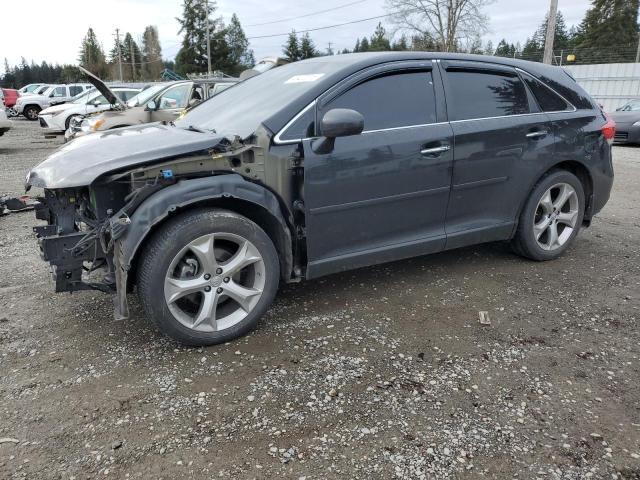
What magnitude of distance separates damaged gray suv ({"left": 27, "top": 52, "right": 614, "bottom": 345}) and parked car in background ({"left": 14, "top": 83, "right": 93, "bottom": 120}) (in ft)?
90.1

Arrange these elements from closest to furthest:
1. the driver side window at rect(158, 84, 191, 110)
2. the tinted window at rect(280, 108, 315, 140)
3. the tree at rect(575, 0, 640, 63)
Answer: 1. the tinted window at rect(280, 108, 315, 140)
2. the driver side window at rect(158, 84, 191, 110)
3. the tree at rect(575, 0, 640, 63)

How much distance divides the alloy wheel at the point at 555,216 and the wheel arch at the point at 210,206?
2376mm

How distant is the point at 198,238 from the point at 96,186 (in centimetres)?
65

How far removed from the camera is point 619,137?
540 inches

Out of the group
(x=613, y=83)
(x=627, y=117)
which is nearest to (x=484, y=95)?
(x=627, y=117)

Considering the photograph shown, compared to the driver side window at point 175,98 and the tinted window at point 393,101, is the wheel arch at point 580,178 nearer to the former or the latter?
the tinted window at point 393,101

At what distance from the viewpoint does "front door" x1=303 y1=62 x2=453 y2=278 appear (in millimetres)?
3316

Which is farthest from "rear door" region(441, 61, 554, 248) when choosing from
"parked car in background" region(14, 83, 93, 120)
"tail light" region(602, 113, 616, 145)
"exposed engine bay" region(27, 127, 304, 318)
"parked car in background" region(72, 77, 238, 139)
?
"parked car in background" region(14, 83, 93, 120)

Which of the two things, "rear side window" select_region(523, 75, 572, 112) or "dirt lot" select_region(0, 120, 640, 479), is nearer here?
"dirt lot" select_region(0, 120, 640, 479)

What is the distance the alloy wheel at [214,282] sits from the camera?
2979mm

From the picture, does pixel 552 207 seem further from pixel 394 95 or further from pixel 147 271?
pixel 147 271

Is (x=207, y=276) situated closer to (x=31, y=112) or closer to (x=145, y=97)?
(x=145, y=97)

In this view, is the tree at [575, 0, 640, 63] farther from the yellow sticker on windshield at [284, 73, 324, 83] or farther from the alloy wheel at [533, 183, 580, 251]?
the yellow sticker on windshield at [284, 73, 324, 83]

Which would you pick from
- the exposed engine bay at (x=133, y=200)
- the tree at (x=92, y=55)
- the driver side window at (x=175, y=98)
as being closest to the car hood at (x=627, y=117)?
the driver side window at (x=175, y=98)
